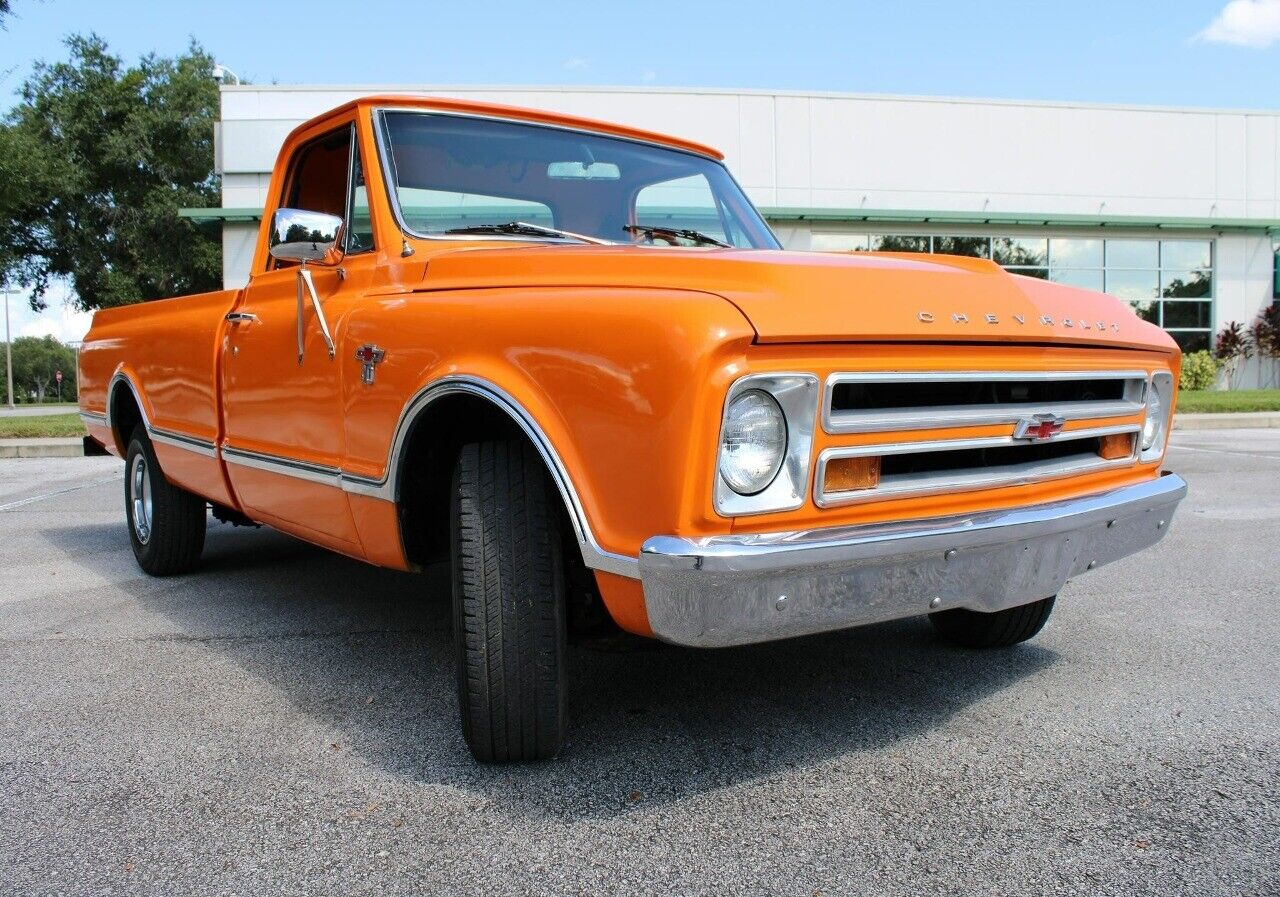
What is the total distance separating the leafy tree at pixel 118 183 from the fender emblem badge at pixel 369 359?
2908cm

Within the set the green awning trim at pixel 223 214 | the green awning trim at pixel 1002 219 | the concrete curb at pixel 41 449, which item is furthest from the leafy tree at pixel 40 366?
the concrete curb at pixel 41 449

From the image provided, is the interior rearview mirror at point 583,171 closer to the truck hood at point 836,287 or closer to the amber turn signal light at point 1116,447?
the truck hood at point 836,287

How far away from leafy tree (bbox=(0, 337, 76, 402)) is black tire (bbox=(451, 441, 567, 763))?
98.7 meters

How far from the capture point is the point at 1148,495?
288 centimetres

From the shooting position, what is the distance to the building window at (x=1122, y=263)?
915 inches

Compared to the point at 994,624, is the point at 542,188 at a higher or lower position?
higher

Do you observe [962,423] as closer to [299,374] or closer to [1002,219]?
[299,374]

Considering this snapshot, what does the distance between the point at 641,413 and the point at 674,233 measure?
156 centimetres

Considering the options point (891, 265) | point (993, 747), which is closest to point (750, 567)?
point (891, 265)

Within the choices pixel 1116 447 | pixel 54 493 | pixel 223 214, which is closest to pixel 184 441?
pixel 1116 447

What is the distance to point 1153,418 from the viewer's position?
317 cm

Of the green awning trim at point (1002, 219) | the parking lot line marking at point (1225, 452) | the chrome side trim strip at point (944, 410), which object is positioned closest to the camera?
the chrome side trim strip at point (944, 410)

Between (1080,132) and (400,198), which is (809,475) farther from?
(1080,132)

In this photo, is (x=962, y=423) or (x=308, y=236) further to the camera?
(x=308, y=236)
